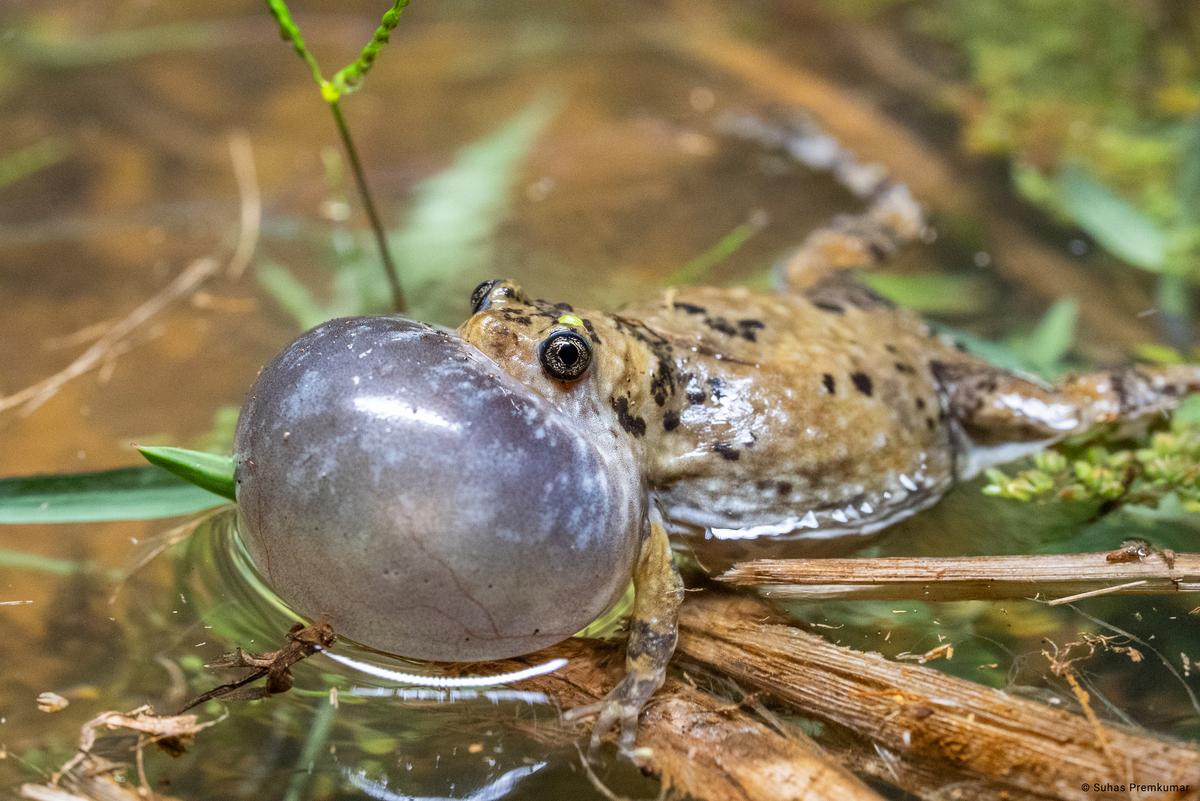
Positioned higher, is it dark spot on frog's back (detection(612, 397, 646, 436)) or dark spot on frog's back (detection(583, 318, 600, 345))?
dark spot on frog's back (detection(583, 318, 600, 345))

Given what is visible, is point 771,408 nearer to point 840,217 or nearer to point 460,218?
point 840,217

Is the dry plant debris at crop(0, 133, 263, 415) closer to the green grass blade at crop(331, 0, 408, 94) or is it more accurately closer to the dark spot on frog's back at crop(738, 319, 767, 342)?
the green grass blade at crop(331, 0, 408, 94)

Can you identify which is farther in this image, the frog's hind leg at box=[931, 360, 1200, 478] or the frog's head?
the frog's hind leg at box=[931, 360, 1200, 478]

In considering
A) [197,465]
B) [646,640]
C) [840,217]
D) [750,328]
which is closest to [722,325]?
[750,328]

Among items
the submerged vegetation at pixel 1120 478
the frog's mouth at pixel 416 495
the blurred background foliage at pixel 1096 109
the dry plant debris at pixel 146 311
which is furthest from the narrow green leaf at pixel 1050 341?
the dry plant debris at pixel 146 311

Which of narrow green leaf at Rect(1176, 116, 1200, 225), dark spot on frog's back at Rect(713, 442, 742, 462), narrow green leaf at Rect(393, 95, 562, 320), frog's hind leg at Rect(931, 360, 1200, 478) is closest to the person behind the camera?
dark spot on frog's back at Rect(713, 442, 742, 462)

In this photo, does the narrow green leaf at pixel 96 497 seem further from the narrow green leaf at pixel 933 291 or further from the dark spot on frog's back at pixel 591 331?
the narrow green leaf at pixel 933 291

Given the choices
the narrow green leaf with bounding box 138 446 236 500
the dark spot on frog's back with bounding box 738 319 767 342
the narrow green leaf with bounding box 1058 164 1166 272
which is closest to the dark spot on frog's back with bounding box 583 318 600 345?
the dark spot on frog's back with bounding box 738 319 767 342
